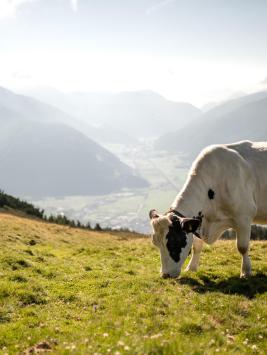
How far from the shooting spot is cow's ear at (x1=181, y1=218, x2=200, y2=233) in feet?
43.2

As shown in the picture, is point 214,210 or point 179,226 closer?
point 179,226

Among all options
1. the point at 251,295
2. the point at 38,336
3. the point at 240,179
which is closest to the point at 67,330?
the point at 38,336

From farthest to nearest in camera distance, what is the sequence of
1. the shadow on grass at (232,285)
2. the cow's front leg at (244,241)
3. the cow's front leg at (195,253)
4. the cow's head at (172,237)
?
the cow's front leg at (195,253) < the cow's front leg at (244,241) < the cow's head at (172,237) < the shadow on grass at (232,285)

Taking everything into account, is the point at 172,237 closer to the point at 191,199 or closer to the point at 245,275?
the point at 191,199

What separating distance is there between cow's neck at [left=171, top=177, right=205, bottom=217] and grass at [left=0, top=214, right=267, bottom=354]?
2.63m

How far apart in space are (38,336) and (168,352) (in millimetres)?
3678

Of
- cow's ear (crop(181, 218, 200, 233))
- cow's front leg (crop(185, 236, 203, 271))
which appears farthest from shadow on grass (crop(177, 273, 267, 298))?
cow's ear (crop(181, 218, 200, 233))

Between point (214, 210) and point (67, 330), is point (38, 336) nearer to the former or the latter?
point (67, 330)

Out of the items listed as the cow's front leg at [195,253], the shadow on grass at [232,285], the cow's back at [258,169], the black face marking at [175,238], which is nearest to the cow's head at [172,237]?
the black face marking at [175,238]

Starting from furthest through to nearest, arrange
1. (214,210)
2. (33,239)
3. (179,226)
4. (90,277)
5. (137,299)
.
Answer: (33,239) < (90,277) < (214,210) < (179,226) < (137,299)

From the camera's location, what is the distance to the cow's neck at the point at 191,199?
14227mm

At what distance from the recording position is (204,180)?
14.9 m

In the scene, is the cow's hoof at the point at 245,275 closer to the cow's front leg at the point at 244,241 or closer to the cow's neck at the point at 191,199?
→ the cow's front leg at the point at 244,241

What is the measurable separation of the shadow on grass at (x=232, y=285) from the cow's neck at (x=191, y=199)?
2556mm
